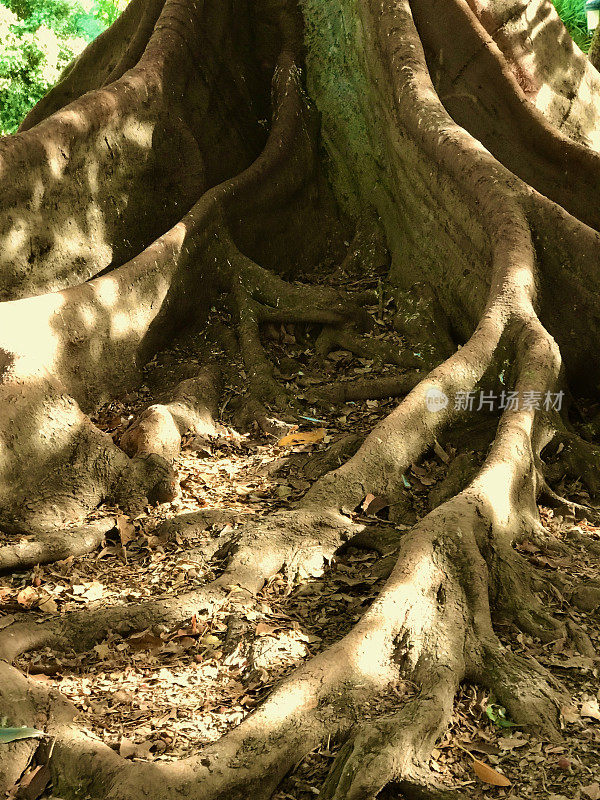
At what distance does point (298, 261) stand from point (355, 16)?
192 centimetres

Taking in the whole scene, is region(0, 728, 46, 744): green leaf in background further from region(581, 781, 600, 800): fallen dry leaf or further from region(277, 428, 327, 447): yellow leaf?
region(277, 428, 327, 447): yellow leaf

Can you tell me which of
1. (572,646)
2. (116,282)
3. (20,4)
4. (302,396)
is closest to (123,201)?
(116,282)

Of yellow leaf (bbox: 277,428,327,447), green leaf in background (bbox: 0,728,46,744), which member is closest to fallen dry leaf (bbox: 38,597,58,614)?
green leaf in background (bbox: 0,728,46,744)

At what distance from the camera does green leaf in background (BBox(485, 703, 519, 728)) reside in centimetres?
289

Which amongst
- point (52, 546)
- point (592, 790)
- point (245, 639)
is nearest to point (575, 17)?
point (52, 546)

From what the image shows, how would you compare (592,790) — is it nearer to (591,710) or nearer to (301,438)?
(591,710)

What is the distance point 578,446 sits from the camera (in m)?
4.36

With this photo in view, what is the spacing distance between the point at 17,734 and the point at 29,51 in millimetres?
13910

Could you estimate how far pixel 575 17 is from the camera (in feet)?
45.7

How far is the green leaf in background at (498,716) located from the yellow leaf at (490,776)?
22 cm

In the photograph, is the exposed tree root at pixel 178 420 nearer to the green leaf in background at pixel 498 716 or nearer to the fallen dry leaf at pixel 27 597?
the fallen dry leaf at pixel 27 597

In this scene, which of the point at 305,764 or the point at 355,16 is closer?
the point at 305,764

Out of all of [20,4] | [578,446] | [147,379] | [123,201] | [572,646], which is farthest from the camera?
[20,4]

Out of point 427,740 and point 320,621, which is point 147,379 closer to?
point 320,621
